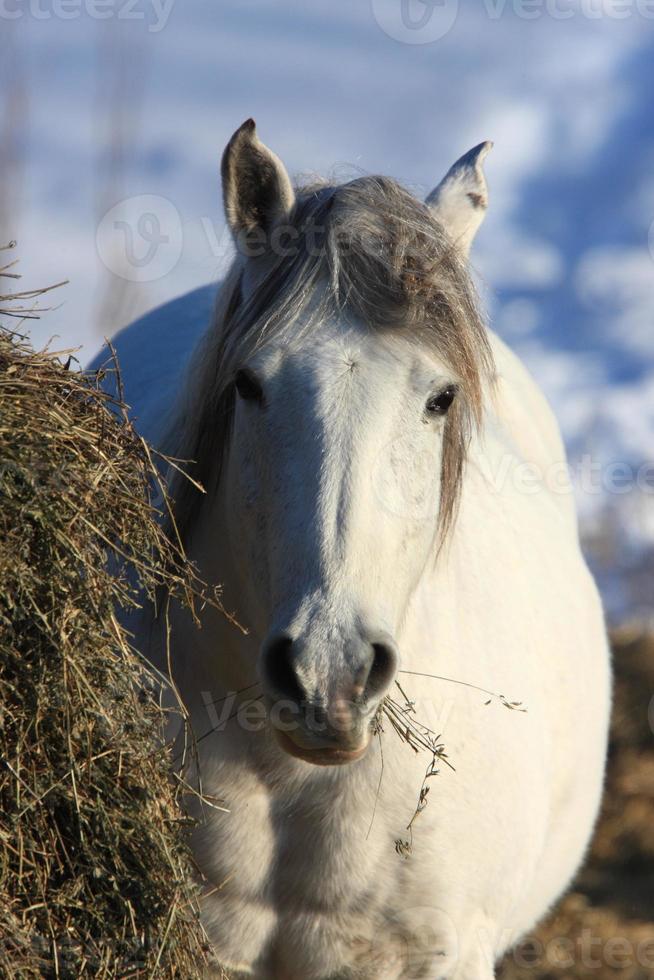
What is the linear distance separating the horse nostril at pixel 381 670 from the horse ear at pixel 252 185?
1092 millimetres

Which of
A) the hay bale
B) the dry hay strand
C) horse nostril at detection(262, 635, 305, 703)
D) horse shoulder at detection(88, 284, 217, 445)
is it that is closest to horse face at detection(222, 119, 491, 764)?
horse nostril at detection(262, 635, 305, 703)

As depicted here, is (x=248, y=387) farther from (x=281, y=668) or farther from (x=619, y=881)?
(x=619, y=881)

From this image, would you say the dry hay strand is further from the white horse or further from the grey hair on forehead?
the grey hair on forehead

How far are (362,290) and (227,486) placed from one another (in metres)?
0.56

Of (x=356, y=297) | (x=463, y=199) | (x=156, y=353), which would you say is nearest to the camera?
(x=356, y=297)

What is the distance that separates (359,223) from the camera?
93.1 inches

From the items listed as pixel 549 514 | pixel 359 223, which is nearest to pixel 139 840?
pixel 359 223

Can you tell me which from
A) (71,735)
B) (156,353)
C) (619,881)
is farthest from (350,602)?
(619,881)

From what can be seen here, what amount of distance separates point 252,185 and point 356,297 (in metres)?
0.45

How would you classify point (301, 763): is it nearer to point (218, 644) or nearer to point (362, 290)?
point (218, 644)

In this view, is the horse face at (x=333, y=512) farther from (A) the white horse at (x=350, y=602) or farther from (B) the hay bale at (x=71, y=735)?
(B) the hay bale at (x=71, y=735)

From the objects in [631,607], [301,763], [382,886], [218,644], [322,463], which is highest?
[322,463]

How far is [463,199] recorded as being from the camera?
106 inches

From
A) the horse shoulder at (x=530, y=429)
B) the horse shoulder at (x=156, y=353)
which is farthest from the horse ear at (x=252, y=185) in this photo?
the horse shoulder at (x=530, y=429)
